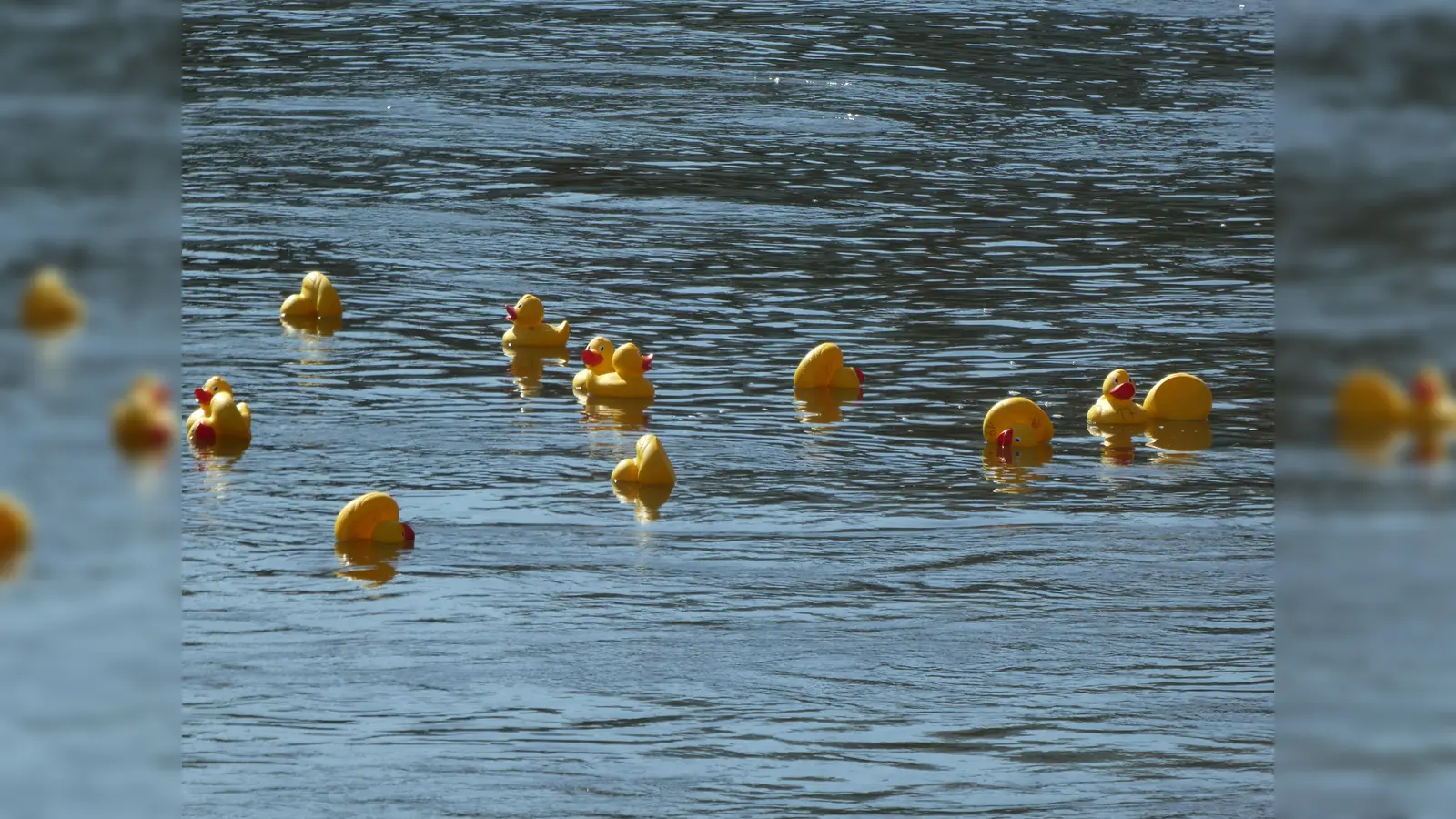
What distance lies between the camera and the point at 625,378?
9.23 meters

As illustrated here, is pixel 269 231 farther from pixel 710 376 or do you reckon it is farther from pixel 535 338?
pixel 710 376

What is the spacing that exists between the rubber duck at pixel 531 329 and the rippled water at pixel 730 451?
0.77ft

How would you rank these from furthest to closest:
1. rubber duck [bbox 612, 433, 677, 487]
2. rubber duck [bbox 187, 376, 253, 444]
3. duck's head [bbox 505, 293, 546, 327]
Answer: duck's head [bbox 505, 293, 546, 327]
rubber duck [bbox 187, 376, 253, 444]
rubber duck [bbox 612, 433, 677, 487]

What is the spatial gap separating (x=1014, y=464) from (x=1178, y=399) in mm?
1299

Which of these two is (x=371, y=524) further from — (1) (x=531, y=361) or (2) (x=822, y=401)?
(1) (x=531, y=361)
